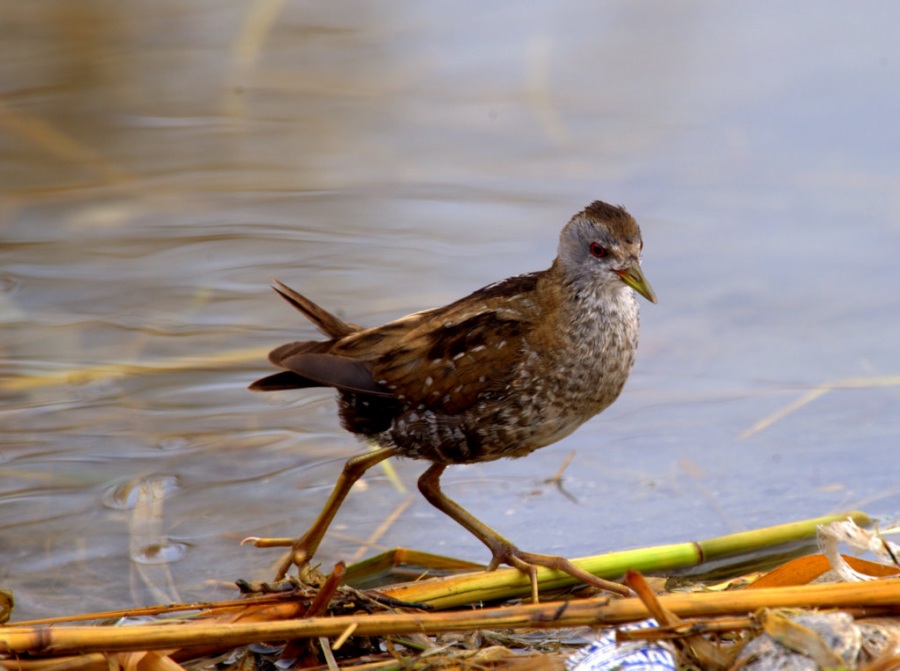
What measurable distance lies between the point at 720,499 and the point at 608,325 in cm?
90

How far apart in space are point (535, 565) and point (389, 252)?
2.81 meters

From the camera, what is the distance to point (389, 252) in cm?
623

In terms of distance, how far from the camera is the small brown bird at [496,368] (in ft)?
12.7

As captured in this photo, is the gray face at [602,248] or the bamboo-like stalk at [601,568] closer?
the bamboo-like stalk at [601,568]

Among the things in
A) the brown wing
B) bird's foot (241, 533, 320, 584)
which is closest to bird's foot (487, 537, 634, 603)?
the brown wing

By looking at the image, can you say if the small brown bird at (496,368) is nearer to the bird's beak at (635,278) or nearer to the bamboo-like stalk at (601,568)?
the bird's beak at (635,278)

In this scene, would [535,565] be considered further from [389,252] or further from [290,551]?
[389,252]

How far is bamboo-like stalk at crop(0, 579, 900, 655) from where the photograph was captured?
2.83m

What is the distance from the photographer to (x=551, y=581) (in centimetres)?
364

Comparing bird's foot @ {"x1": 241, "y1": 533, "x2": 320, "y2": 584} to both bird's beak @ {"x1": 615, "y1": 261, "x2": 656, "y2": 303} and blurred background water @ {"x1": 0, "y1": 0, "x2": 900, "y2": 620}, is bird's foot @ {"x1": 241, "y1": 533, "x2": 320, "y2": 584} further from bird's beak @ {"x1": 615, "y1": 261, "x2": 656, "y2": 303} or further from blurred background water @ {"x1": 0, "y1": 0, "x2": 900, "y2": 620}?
bird's beak @ {"x1": 615, "y1": 261, "x2": 656, "y2": 303}

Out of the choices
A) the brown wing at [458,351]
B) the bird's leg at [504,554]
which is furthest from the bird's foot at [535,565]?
the brown wing at [458,351]

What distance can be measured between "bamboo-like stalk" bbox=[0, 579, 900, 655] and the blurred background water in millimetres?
1127

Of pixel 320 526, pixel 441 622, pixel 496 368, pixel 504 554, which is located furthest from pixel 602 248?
pixel 441 622

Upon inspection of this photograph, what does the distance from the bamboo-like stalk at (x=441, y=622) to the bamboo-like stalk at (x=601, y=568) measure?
51cm
